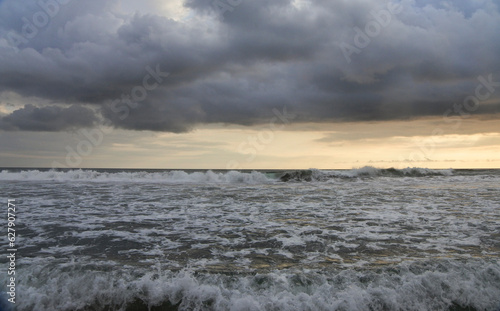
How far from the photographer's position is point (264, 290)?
17.2 ft

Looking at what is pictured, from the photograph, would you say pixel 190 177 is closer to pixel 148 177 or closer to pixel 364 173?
pixel 148 177

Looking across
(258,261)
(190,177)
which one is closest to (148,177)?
(190,177)

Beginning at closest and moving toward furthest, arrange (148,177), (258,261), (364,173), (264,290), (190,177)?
1. (264,290)
2. (258,261)
3. (190,177)
4. (148,177)
5. (364,173)

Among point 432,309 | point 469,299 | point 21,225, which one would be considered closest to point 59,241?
point 21,225

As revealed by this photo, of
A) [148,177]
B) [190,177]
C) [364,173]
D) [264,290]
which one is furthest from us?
[364,173]

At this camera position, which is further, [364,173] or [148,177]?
[364,173]

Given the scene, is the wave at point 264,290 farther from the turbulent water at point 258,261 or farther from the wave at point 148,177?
the wave at point 148,177

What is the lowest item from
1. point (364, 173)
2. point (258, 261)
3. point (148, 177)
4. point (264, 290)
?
point (264, 290)

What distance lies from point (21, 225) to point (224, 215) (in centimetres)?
639

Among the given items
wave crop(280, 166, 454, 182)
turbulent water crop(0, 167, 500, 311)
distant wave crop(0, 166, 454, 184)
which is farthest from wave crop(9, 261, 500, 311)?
wave crop(280, 166, 454, 182)

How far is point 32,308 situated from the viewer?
16.5 feet

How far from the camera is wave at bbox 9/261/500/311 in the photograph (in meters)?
5.04

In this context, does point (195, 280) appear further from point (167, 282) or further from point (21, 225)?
point (21, 225)

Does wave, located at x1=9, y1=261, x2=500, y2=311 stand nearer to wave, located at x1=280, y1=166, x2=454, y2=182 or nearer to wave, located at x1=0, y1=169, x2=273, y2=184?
wave, located at x1=0, y1=169, x2=273, y2=184
